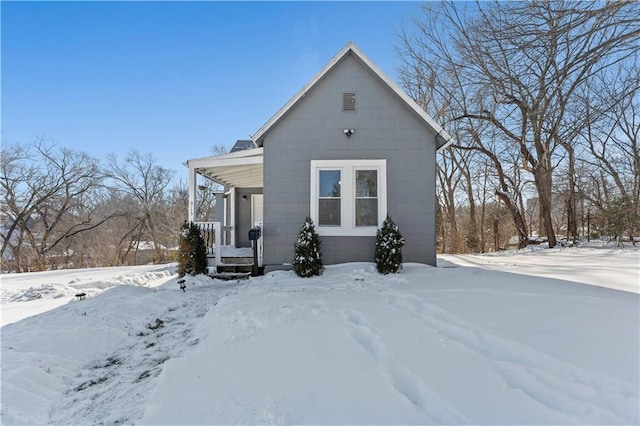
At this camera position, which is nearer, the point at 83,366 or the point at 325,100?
the point at 83,366

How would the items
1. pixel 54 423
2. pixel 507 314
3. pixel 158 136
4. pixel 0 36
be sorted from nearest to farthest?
1. pixel 54 423
2. pixel 507 314
3. pixel 0 36
4. pixel 158 136

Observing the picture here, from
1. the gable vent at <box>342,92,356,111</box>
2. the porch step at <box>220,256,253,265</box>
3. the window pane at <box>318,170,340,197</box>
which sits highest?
the gable vent at <box>342,92,356,111</box>

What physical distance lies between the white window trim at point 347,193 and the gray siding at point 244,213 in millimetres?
4957

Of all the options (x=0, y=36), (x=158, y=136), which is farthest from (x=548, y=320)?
(x=158, y=136)

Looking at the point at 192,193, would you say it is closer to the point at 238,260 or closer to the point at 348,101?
the point at 238,260

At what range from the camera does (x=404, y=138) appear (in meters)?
7.51

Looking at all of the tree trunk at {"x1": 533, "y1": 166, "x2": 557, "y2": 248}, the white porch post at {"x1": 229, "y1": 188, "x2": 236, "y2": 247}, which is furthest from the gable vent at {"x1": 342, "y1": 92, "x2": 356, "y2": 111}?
the tree trunk at {"x1": 533, "y1": 166, "x2": 557, "y2": 248}

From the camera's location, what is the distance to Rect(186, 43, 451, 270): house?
7445 mm

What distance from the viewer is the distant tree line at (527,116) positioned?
5.91 metres

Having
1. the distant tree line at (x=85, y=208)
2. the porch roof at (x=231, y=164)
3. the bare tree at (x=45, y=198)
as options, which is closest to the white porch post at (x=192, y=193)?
the porch roof at (x=231, y=164)

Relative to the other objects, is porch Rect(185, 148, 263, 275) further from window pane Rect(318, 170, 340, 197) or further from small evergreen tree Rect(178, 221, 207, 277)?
window pane Rect(318, 170, 340, 197)

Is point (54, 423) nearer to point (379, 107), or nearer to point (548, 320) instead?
point (548, 320)

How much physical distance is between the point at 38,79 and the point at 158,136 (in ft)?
28.9

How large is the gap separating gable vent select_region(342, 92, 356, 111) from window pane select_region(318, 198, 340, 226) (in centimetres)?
228
